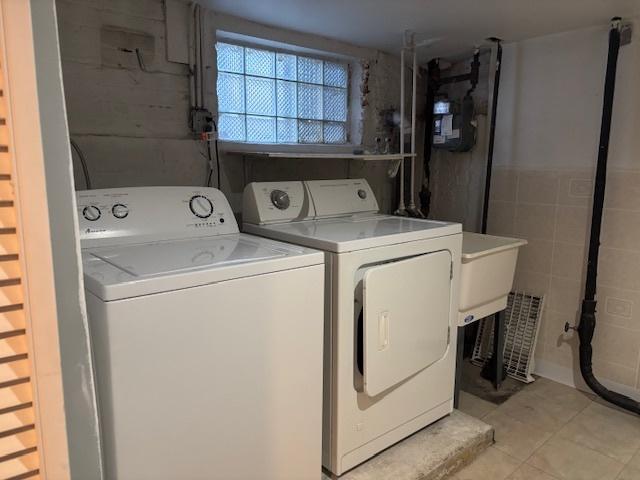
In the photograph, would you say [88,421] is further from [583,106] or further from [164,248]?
[583,106]

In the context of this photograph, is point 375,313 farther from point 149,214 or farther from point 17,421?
point 17,421

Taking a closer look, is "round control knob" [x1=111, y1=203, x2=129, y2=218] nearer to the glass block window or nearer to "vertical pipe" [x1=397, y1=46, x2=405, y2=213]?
the glass block window

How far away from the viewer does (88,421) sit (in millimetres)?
865

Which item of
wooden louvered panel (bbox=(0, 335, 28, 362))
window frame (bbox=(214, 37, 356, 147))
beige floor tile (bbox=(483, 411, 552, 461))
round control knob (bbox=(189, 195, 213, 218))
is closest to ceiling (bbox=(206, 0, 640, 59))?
window frame (bbox=(214, 37, 356, 147))

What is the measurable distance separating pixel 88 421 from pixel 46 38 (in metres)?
0.67

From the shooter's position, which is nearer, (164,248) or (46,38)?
A: (46,38)

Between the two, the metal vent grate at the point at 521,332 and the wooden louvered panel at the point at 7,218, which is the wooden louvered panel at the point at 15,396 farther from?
the metal vent grate at the point at 521,332

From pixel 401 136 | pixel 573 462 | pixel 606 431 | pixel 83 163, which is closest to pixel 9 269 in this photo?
pixel 83 163

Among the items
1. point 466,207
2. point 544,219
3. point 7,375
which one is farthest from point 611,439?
point 7,375

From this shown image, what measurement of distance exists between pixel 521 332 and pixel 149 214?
7.17 feet

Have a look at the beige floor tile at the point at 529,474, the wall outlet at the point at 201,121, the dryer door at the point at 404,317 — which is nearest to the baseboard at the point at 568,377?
the beige floor tile at the point at 529,474

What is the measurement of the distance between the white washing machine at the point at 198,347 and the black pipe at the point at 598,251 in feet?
5.39

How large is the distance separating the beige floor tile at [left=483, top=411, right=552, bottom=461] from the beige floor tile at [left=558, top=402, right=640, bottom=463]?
4.8 inches

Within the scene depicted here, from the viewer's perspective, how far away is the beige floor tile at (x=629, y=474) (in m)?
1.91
